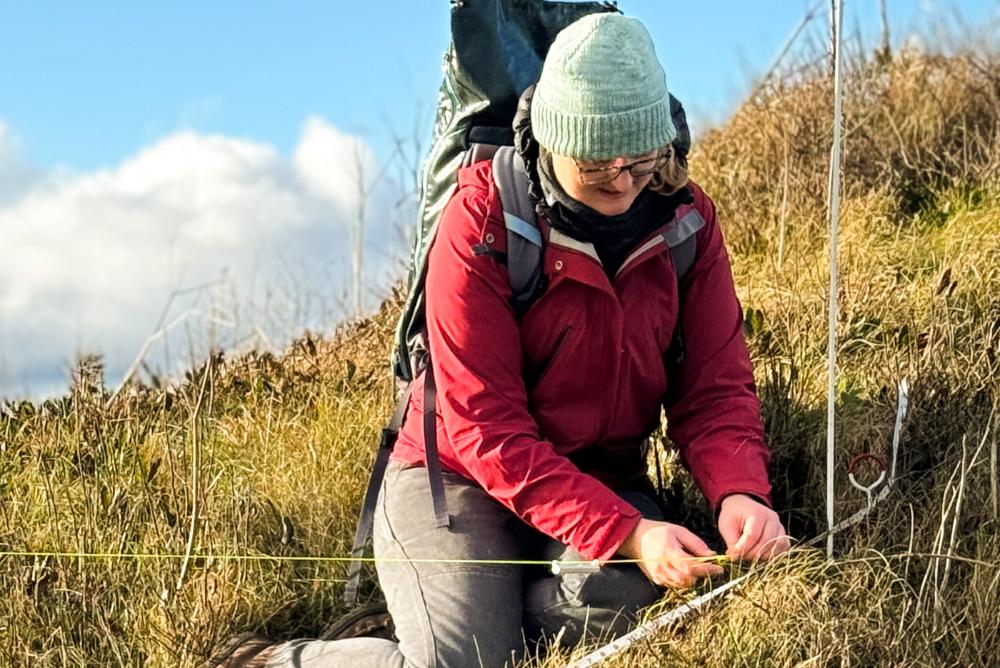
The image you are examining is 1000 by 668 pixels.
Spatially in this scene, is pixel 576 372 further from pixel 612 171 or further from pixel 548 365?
pixel 612 171

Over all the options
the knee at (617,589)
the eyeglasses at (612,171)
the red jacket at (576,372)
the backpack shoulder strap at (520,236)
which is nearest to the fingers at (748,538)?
the red jacket at (576,372)

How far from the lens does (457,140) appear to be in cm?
358

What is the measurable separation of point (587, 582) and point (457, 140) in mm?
1168

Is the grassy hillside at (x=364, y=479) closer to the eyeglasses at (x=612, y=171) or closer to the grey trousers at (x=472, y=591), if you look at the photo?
the grey trousers at (x=472, y=591)

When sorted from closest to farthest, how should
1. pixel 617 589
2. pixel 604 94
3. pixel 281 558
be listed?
pixel 604 94 → pixel 617 589 → pixel 281 558

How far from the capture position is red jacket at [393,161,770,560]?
124 inches

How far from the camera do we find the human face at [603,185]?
3.03 metres

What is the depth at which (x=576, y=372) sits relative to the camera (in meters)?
3.26

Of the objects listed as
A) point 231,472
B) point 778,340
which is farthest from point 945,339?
point 231,472

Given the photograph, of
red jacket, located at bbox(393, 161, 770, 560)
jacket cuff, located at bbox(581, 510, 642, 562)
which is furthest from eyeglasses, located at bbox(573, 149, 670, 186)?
jacket cuff, located at bbox(581, 510, 642, 562)

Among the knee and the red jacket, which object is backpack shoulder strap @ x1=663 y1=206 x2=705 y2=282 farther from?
the knee

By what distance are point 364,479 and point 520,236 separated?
1.44m

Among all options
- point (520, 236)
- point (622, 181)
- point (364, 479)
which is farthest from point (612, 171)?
point (364, 479)

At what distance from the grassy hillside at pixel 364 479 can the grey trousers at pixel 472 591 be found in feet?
0.48
